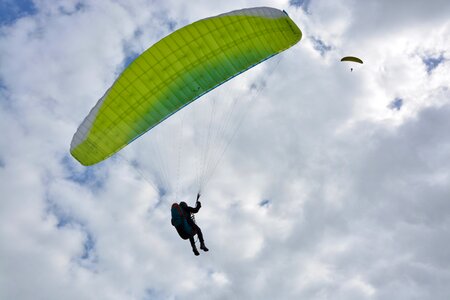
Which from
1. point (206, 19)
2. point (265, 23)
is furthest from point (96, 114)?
point (265, 23)

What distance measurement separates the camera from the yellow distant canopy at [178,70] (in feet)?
72.2

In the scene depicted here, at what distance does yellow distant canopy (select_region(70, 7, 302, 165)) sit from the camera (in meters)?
22.0

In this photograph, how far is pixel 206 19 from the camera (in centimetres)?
2191

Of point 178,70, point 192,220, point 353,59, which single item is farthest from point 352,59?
point 192,220

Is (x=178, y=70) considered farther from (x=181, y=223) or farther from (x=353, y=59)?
(x=353, y=59)

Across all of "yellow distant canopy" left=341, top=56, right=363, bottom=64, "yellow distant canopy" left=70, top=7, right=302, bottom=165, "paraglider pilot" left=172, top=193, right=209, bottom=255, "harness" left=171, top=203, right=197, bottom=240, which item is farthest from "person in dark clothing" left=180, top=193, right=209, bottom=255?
"yellow distant canopy" left=341, top=56, right=363, bottom=64

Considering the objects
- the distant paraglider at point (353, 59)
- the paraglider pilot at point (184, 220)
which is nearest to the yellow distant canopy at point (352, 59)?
the distant paraglider at point (353, 59)

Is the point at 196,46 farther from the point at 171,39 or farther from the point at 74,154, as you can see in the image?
the point at 74,154

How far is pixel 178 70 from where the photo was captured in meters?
22.5

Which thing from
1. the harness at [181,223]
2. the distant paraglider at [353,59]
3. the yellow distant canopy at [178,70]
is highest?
the distant paraglider at [353,59]

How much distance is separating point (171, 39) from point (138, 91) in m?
2.44

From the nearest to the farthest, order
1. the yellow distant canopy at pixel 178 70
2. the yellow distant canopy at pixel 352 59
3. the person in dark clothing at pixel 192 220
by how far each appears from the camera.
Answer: the yellow distant canopy at pixel 178 70
the person in dark clothing at pixel 192 220
the yellow distant canopy at pixel 352 59

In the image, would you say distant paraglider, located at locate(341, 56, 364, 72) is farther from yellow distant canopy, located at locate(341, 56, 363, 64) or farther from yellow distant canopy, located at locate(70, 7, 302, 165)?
yellow distant canopy, located at locate(70, 7, 302, 165)

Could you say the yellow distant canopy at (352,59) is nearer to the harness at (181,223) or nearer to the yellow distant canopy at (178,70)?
the yellow distant canopy at (178,70)
